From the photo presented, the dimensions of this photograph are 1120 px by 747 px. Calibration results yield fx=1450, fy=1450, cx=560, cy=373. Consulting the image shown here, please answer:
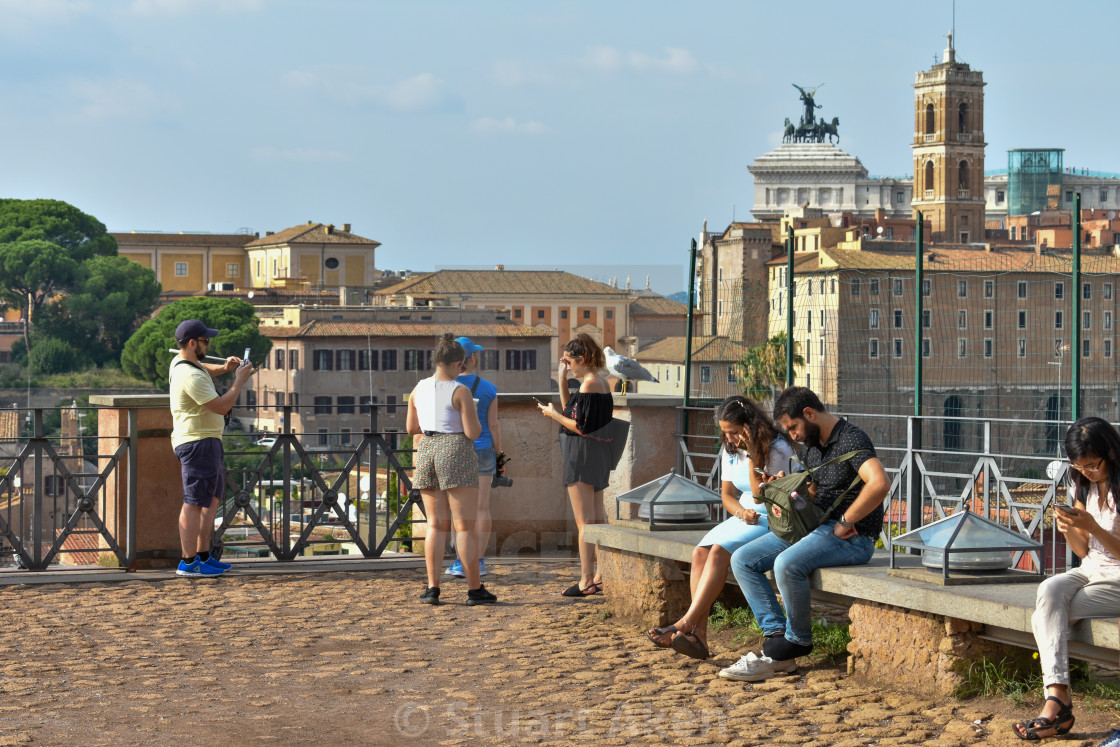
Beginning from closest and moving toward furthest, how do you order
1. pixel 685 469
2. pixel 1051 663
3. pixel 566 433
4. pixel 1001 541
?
1. pixel 1051 663
2. pixel 1001 541
3. pixel 566 433
4. pixel 685 469

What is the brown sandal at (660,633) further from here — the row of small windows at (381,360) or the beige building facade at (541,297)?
the beige building facade at (541,297)

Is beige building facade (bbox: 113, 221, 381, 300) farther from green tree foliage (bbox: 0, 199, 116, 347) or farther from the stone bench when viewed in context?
the stone bench

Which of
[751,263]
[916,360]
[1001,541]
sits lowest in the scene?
[1001,541]

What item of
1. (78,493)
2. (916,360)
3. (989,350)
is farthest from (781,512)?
(989,350)

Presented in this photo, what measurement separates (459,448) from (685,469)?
2253mm

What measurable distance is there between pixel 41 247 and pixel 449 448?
3659 inches

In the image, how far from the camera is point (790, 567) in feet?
17.9

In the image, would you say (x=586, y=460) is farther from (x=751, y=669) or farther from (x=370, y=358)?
(x=370, y=358)

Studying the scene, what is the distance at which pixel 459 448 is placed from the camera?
6922mm

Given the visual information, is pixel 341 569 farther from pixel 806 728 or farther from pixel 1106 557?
pixel 1106 557

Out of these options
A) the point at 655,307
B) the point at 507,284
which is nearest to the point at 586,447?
the point at 507,284

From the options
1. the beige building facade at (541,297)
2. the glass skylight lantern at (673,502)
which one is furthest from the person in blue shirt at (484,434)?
the beige building facade at (541,297)

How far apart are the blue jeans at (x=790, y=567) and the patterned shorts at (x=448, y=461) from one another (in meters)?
1.72

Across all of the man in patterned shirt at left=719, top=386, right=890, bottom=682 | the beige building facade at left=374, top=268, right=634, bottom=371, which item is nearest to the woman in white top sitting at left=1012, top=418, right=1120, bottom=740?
the man in patterned shirt at left=719, top=386, right=890, bottom=682
